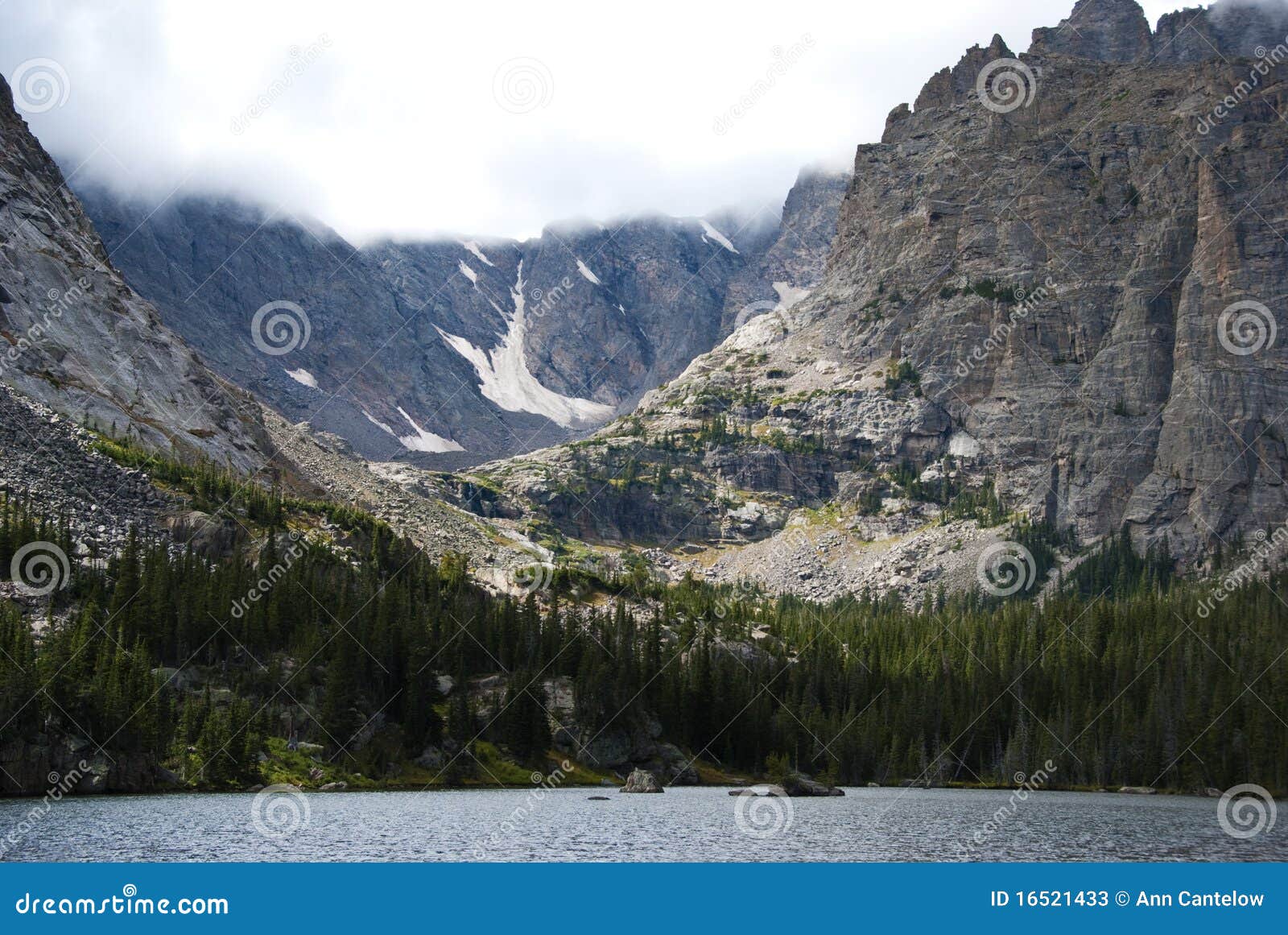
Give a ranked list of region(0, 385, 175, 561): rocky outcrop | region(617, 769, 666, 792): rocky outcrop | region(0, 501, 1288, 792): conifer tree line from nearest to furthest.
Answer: region(0, 501, 1288, 792): conifer tree line
region(617, 769, 666, 792): rocky outcrop
region(0, 385, 175, 561): rocky outcrop

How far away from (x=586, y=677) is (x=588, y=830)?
57884 millimetres

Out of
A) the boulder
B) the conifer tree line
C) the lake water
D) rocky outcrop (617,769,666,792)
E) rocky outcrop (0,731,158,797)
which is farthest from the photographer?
the boulder

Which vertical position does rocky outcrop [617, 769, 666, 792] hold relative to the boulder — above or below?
above

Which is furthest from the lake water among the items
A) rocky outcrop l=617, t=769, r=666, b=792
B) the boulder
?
the boulder

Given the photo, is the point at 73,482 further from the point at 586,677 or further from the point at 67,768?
the point at 586,677

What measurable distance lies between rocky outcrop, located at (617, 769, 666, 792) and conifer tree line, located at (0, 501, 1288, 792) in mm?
11412

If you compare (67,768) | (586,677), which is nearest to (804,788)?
(586,677)

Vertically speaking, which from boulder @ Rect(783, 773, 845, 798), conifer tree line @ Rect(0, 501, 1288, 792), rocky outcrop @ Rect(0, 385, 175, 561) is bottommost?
boulder @ Rect(783, 773, 845, 798)

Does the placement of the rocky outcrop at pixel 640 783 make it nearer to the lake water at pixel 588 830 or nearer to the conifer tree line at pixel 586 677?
the lake water at pixel 588 830

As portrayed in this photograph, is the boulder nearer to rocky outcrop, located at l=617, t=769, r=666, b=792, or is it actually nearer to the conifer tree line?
the conifer tree line

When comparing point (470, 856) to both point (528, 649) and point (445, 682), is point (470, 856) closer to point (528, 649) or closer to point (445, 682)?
point (445, 682)

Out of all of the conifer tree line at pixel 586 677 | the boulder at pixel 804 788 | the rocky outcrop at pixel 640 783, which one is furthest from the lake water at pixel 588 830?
the conifer tree line at pixel 586 677

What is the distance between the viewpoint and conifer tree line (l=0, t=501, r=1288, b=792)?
4503 inches
